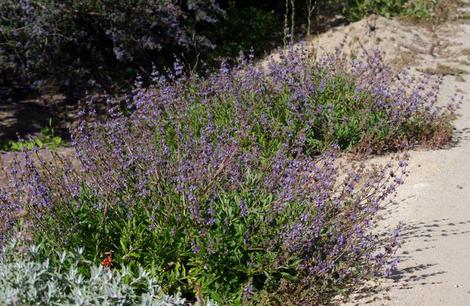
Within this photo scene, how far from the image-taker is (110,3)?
7.77 meters

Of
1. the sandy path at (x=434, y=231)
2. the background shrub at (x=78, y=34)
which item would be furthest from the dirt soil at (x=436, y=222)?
the background shrub at (x=78, y=34)

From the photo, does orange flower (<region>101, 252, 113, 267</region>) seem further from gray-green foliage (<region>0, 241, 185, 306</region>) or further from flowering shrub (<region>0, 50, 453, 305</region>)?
gray-green foliage (<region>0, 241, 185, 306</region>)

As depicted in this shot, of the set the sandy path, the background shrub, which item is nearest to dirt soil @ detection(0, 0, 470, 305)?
the sandy path

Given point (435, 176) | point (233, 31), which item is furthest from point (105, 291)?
point (233, 31)

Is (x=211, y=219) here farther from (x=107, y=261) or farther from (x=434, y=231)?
(x=434, y=231)

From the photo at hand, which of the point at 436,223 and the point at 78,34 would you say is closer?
the point at 436,223

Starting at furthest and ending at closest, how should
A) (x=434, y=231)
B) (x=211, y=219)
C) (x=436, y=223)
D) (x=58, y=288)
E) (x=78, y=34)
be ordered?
(x=78, y=34)
(x=436, y=223)
(x=434, y=231)
(x=211, y=219)
(x=58, y=288)

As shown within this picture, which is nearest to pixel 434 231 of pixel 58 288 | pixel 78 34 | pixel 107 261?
pixel 107 261

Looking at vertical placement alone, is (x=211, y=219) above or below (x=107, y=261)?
above

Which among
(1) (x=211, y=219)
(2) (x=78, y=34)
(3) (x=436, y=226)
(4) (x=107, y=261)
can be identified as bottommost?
(3) (x=436, y=226)

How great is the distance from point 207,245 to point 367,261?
40.7 inches

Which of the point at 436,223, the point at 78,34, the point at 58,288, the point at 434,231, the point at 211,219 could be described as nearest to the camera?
the point at 58,288

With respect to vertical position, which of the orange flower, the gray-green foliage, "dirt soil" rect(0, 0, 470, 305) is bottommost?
"dirt soil" rect(0, 0, 470, 305)

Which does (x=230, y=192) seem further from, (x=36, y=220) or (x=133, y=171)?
(x=36, y=220)
